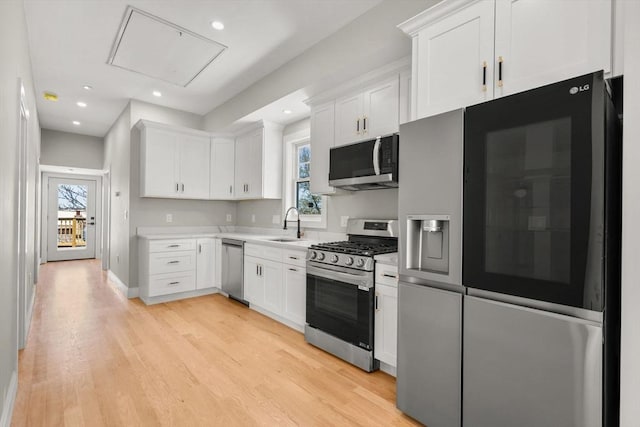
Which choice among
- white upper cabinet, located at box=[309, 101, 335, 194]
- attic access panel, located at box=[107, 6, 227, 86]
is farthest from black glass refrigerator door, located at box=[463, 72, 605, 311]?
attic access panel, located at box=[107, 6, 227, 86]

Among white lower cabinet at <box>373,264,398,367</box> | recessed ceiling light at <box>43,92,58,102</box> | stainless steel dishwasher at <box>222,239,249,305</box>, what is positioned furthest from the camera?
recessed ceiling light at <box>43,92,58,102</box>

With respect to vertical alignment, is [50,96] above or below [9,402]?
above

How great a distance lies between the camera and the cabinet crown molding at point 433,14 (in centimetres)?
178

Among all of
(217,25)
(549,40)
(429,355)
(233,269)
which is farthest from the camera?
(233,269)

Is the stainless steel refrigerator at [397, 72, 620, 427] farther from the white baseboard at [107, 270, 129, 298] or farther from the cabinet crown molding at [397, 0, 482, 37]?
the white baseboard at [107, 270, 129, 298]

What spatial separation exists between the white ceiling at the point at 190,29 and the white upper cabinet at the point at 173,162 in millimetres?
538

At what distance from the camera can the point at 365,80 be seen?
2826mm

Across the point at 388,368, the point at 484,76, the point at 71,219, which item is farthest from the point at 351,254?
the point at 71,219

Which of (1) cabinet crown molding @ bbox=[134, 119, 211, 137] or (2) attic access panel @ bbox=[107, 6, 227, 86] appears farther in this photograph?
(1) cabinet crown molding @ bbox=[134, 119, 211, 137]

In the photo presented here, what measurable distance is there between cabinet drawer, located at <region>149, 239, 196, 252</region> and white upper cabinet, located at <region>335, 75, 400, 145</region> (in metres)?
2.68

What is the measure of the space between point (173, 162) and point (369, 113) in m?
3.19

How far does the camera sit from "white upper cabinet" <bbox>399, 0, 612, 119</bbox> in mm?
1384

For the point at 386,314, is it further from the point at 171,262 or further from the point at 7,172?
the point at 171,262

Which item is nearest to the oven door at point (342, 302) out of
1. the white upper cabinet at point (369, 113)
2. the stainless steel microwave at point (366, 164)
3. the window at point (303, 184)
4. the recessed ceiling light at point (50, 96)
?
the stainless steel microwave at point (366, 164)
